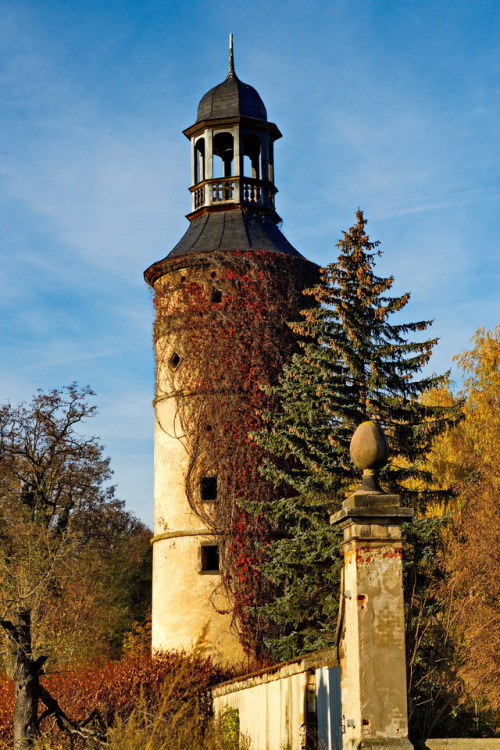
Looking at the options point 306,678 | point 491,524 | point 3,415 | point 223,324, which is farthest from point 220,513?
point 3,415

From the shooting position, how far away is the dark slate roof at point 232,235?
24016mm

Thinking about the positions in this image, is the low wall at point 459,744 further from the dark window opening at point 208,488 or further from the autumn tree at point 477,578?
the dark window opening at point 208,488

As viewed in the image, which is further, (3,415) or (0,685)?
(3,415)

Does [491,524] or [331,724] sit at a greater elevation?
[491,524]

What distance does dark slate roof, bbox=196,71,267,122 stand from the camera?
25.6 meters

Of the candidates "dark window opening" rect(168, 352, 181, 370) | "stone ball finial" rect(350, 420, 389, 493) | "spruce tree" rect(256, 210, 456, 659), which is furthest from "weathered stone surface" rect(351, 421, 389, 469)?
"dark window opening" rect(168, 352, 181, 370)

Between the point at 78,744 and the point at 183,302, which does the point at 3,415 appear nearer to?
the point at 183,302

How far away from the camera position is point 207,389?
23031 millimetres

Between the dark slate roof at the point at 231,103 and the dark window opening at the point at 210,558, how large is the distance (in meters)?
10.8

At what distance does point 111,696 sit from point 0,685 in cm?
251

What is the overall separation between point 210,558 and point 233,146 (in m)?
10.6

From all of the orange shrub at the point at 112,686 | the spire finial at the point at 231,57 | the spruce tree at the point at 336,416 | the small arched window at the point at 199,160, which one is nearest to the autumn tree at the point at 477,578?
the spruce tree at the point at 336,416

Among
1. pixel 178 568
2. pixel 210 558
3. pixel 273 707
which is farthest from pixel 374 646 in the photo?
pixel 178 568

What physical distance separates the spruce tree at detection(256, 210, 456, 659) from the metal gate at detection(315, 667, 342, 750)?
5.73 meters
